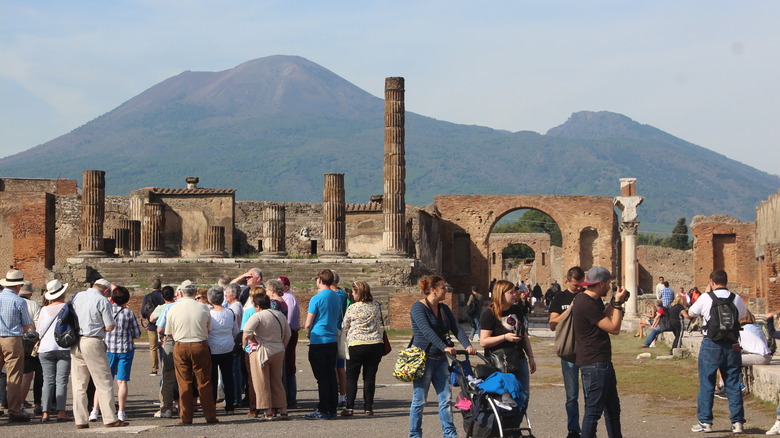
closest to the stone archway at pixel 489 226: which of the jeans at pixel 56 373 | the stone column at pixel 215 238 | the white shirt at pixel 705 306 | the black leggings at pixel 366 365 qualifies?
the stone column at pixel 215 238

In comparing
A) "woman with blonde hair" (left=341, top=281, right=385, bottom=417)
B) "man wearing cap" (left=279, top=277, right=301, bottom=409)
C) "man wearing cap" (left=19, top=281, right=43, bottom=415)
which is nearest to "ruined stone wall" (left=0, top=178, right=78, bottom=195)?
"man wearing cap" (left=19, top=281, right=43, bottom=415)

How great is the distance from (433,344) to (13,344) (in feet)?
15.4

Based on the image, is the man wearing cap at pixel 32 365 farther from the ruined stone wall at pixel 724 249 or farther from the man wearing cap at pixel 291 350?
the ruined stone wall at pixel 724 249

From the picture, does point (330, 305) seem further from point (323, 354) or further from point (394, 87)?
point (394, 87)

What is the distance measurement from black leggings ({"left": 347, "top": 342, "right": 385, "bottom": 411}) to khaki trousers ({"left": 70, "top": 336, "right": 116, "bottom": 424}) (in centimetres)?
246

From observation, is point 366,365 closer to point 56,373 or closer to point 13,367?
point 56,373

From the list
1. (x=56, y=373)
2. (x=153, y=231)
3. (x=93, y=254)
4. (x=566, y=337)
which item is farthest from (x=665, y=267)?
(x=566, y=337)

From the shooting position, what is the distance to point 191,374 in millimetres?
11156

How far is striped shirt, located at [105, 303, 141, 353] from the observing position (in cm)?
1148

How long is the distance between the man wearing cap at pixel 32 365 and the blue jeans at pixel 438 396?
14.5 ft

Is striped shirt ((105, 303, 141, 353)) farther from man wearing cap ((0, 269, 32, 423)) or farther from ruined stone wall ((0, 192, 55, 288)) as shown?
ruined stone wall ((0, 192, 55, 288))

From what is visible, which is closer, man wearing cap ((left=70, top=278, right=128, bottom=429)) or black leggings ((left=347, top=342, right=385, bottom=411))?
man wearing cap ((left=70, top=278, right=128, bottom=429))

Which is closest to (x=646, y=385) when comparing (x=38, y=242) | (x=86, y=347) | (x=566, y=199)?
(x=86, y=347)

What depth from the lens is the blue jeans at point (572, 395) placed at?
962 cm
